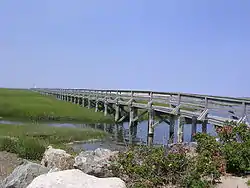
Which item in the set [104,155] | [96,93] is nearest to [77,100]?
[96,93]

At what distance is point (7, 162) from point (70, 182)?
1082 centimetres

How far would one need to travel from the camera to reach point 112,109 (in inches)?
2122

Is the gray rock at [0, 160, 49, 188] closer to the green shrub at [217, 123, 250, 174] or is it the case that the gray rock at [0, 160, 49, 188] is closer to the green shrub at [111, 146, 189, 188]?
the green shrub at [111, 146, 189, 188]

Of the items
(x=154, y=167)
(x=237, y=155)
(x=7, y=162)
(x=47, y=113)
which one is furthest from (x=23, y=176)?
(x=47, y=113)

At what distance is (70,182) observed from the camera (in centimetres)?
634

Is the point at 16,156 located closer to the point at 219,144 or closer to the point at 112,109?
the point at 219,144

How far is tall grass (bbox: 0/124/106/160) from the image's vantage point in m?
18.5

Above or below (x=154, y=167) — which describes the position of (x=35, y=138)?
below

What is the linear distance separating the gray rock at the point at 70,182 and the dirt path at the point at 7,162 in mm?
7334

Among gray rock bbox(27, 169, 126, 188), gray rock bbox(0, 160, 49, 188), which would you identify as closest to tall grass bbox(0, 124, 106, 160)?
gray rock bbox(0, 160, 49, 188)

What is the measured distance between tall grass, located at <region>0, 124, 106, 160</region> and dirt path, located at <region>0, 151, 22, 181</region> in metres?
0.53

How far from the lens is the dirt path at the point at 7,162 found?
46.2 feet

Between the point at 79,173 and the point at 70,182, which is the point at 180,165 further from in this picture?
the point at 70,182

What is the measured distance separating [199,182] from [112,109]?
45950mm
